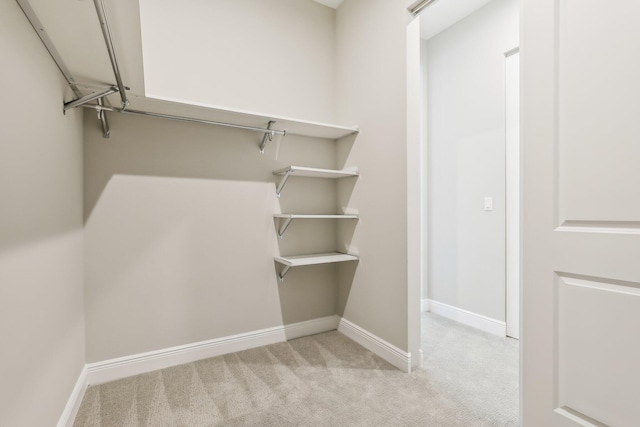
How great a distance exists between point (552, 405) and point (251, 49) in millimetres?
2693

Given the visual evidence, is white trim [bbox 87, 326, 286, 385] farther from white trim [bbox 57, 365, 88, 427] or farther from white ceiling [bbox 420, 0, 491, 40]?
white ceiling [bbox 420, 0, 491, 40]

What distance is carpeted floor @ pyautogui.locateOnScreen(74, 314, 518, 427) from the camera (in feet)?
4.88

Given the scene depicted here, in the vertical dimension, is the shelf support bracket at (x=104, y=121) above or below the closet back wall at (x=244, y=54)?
below

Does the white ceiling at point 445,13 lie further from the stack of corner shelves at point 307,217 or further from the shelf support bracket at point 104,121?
the shelf support bracket at point 104,121

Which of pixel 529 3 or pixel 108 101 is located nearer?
pixel 529 3

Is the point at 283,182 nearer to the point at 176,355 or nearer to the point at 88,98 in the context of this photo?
the point at 88,98

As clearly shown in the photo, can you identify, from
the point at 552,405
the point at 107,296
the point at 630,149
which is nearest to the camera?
the point at 630,149

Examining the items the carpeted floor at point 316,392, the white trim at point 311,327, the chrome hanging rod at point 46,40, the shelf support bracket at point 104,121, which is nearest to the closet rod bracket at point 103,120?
the shelf support bracket at point 104,121

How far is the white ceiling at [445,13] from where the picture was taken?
2588 mm

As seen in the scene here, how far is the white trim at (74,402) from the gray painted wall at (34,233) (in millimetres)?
44

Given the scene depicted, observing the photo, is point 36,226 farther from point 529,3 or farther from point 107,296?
point 529,3

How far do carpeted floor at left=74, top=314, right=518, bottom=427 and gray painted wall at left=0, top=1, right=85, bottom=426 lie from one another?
368 millimetres

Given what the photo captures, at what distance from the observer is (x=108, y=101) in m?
1.70

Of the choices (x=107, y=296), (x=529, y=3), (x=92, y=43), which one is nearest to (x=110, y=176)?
(x=107, y=296)
